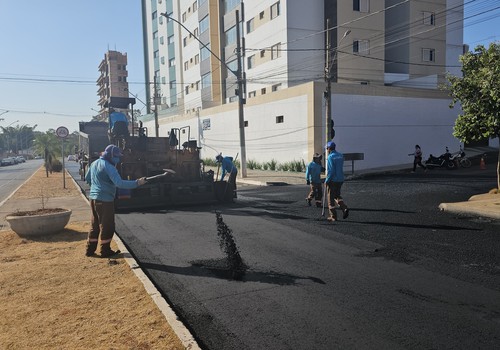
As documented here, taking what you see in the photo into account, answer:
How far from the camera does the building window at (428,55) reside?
39969 mm

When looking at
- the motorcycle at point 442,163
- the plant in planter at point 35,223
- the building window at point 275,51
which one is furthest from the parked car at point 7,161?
the plant in planter at point 35,223

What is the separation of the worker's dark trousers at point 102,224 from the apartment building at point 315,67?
17.4 metres

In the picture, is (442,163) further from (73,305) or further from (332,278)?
(73,305)

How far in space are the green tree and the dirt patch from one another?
31.7 feet

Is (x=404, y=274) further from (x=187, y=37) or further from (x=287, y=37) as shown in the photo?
(x=187, y=37)

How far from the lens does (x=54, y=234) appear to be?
842 cm

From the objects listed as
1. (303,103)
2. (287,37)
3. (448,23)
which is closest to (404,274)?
(303,103)

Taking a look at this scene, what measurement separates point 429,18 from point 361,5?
25.3ft

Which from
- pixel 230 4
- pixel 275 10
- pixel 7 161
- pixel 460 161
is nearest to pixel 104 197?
pixel 460 161

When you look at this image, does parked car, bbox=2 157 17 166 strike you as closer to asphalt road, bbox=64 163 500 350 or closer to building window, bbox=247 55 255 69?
building window, bbox=247 55 255 69

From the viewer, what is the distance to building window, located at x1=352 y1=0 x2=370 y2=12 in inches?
1424

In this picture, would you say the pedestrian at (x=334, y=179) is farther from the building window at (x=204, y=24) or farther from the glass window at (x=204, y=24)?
the building window at (x=204, y=24)

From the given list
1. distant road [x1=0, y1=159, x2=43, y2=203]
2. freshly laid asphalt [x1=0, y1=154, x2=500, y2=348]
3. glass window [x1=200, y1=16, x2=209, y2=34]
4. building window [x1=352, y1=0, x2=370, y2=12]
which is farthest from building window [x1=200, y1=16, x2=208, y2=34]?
freshly laid asphalt [x1=0, y1=154, x2=500, y2=348]

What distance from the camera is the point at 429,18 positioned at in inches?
1545
